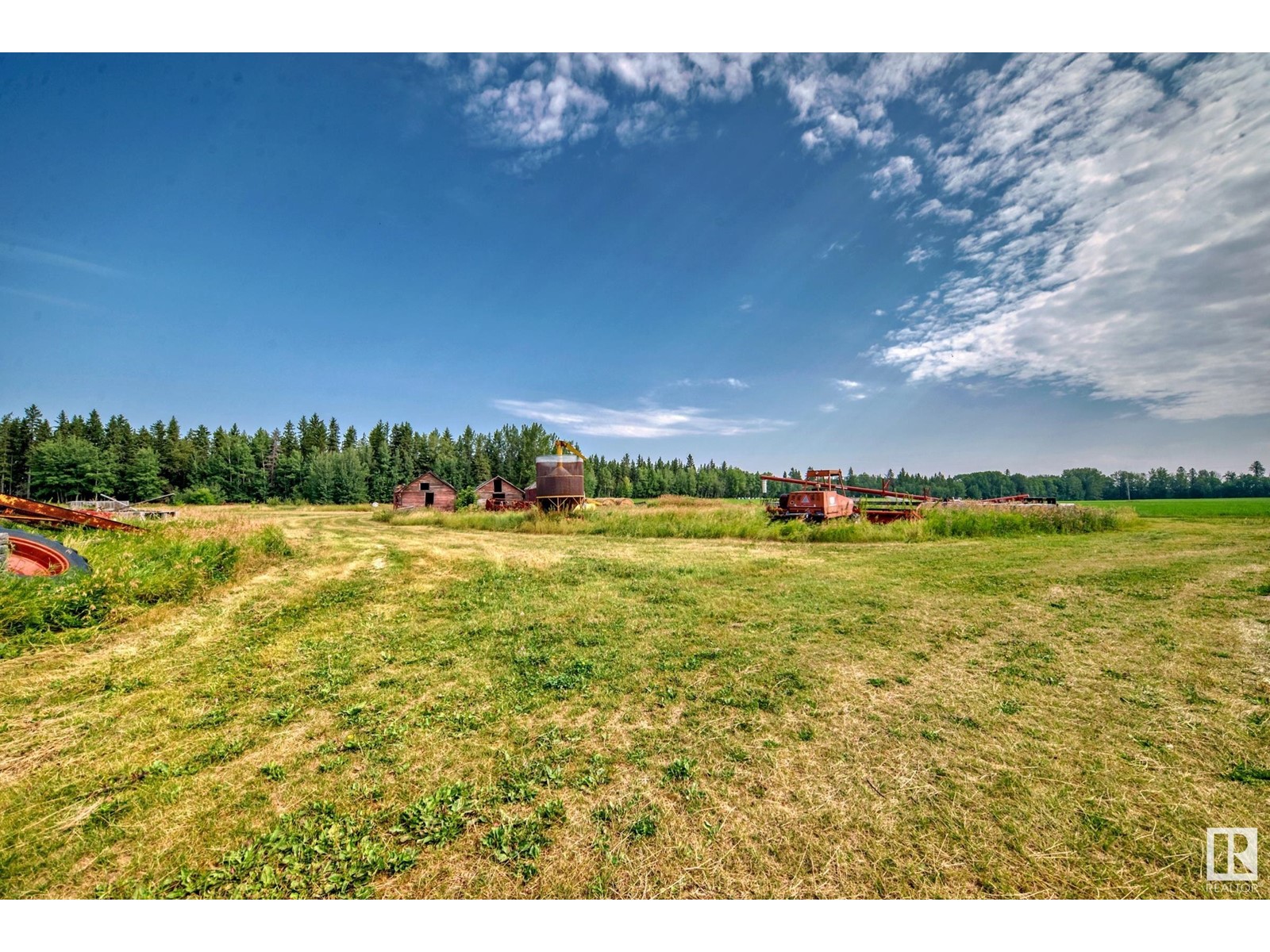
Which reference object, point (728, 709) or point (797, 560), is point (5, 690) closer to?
point (728, 709)

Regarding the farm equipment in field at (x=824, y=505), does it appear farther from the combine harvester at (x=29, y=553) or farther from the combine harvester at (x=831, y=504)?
the combine harvester at (x=29, y=553)

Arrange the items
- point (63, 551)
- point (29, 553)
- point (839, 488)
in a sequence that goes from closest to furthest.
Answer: point (29, 553) → point (63, 551) → point (839, 488)

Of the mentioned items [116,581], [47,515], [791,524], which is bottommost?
[116,581]

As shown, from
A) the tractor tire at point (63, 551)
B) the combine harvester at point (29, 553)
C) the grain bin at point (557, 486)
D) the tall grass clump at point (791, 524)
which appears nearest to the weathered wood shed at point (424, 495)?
the tall grass clump at point (791, 524)

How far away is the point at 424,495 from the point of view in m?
49.3

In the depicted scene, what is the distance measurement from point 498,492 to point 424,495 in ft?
26.3

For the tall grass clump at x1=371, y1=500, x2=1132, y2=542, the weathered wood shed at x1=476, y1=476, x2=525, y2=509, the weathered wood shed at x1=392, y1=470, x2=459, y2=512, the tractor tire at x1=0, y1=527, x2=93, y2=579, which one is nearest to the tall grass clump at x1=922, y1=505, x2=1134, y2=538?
the tall grass clump at x1=371, y1=500, x2=1132, y2=542

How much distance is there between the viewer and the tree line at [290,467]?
200 feet

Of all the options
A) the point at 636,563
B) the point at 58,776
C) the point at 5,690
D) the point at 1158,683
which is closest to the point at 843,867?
the point at 1158,683

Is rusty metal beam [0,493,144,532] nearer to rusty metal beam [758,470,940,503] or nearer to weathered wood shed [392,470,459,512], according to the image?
rusty metal beam [758,470,940,503]

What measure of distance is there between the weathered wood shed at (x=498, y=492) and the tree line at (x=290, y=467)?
18.3ft

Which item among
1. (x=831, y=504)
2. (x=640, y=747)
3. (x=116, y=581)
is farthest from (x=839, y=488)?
(x=116, y=581)

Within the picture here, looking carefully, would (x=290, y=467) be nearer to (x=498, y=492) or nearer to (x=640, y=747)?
(x=498, y=492)

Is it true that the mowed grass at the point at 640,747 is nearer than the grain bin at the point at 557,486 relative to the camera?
Yes
